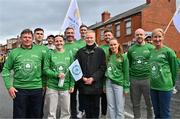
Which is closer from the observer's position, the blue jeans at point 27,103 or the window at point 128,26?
the blue jeans at point 27,103

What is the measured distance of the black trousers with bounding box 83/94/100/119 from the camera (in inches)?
299

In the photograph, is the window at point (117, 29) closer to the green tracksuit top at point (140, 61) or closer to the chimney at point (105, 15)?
the chimney at point (105, 15)

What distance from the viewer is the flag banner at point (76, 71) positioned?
748 centimetres

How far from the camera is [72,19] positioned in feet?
36.7

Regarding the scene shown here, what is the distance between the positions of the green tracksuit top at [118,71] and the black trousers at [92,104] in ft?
1.54

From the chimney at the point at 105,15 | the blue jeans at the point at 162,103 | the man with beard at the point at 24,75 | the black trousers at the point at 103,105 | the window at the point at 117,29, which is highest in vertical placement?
the chimney at the point at 105,15

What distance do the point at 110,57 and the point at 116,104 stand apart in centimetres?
93

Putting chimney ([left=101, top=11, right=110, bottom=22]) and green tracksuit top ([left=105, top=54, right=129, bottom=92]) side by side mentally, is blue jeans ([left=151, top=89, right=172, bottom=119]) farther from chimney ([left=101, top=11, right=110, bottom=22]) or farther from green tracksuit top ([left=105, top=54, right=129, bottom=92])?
chimney ([left=101, top=11, right=110, bottom=22])

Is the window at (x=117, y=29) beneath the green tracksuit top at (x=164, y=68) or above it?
above

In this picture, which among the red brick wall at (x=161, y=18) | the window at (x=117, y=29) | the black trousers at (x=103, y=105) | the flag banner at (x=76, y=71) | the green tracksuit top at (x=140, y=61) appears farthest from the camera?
the window at (x=117, y=29)

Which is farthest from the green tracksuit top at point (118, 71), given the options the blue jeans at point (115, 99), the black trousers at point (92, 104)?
the black trousers at point (92, 104)

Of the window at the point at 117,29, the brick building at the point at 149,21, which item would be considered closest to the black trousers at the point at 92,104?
the brick building at the point at 149,21

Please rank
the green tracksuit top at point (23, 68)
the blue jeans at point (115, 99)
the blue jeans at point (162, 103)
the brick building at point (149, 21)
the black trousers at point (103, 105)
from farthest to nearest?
the brick building at point (149, 21) → the black trousers at point (103, 105) → the blue jeans at point (115, 99) → the blue jeans at point (162, 103) → the green tracksuit top at point (23, 68)

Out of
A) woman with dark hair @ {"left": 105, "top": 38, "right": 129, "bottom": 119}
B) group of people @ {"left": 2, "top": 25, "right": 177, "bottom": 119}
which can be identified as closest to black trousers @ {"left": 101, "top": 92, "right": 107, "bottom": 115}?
group of people @ {"left": 2, "top": 25, "right": 177, "bottom": 119}
